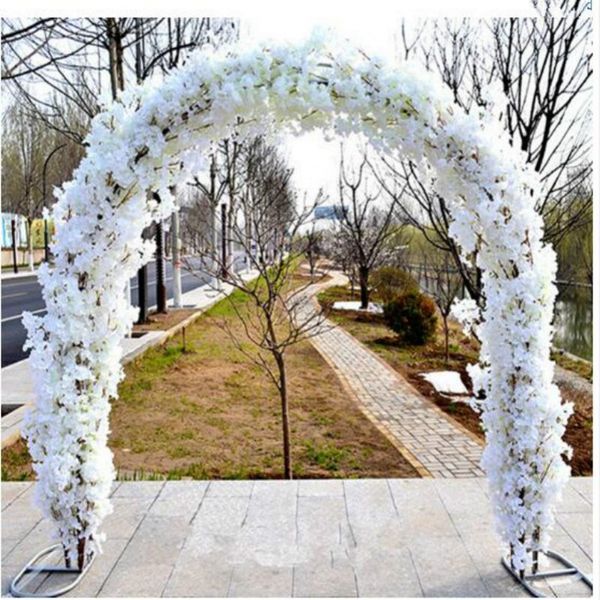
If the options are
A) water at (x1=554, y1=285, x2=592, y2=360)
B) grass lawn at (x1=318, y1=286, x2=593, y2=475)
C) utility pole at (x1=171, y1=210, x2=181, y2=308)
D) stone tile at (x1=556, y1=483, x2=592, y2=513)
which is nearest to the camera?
stone tile at (x1=556, y1=483, x2=592, y2=513)

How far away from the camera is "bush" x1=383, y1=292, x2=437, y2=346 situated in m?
10.7

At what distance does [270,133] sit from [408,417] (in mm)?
4215

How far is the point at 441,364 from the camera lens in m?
9.37

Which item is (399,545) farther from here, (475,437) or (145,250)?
(475,437)

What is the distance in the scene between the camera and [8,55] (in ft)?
23.0

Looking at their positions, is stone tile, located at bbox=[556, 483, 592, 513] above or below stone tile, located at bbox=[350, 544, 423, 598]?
above

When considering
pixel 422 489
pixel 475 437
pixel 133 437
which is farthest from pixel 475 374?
pixel 133 437

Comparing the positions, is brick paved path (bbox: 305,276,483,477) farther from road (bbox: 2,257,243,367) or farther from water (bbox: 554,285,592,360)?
water (bbox: 554,285,592,360)

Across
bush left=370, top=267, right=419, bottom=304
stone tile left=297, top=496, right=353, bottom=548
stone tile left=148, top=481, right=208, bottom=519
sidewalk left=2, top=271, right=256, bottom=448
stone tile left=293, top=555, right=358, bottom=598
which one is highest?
bush left=370, top=267, right=419, bottom=304

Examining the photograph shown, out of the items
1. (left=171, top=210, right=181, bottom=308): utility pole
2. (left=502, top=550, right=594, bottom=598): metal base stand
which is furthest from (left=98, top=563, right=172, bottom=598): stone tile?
(left=171, top=210, right=181, bottom=308): utility pole

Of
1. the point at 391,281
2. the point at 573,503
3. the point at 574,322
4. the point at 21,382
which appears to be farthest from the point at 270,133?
the point at 574,322

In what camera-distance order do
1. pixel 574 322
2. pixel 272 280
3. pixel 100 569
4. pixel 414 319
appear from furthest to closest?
pixel 574 322, pixel 414 319, pixel 272 280, pixel 100 569

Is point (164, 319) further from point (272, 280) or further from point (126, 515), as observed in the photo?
point (126, 515)

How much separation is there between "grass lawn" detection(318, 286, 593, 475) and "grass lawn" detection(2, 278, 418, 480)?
1.07m
